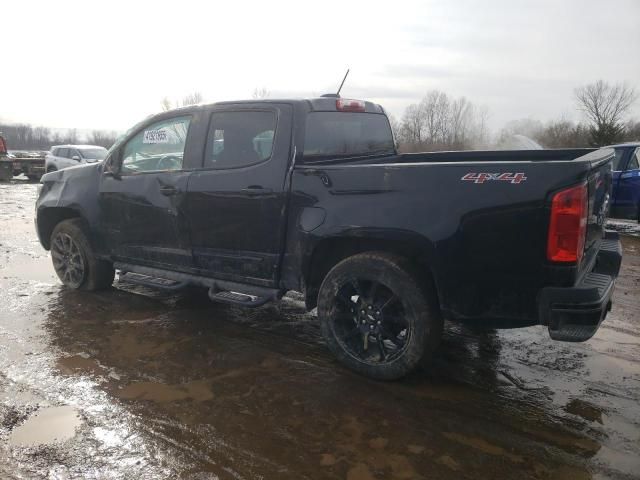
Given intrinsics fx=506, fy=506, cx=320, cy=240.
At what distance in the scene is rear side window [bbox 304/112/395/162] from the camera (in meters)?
4.05

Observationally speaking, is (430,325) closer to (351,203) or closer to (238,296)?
(351,203)

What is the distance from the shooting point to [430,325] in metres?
3.31

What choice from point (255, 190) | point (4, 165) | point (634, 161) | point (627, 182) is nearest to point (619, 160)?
point (634, 161)

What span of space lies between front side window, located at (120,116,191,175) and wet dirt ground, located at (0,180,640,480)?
1.45 m

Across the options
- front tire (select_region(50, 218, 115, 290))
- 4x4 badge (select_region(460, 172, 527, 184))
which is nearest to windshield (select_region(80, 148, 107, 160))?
front tire (select_region(50, 218, 115, 290))

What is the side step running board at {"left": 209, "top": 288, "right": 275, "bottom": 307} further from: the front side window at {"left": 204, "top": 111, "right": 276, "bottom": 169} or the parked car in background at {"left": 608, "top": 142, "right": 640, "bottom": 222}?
the parked car in background at {"left": 608, "top": 142, "right": 640, "bottom": 222}

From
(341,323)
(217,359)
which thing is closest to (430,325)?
(341,323)

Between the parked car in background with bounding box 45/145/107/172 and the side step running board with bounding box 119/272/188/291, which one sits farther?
the parked car in background with bounding box 45/145/107/172

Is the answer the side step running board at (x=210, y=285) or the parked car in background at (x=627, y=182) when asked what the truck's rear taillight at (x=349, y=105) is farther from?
the parked car in background at (x=627, y=182)

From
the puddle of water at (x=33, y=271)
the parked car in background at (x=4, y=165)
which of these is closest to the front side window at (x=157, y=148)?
the puddle of water at (x=33, y=271)

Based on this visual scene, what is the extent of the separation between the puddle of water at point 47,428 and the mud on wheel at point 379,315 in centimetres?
174

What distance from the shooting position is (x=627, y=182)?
1023 centimetres

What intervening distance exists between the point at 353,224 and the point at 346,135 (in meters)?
1.25

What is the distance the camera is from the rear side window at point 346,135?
405 cm
